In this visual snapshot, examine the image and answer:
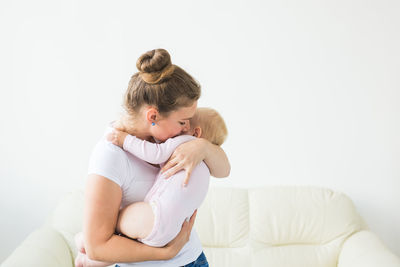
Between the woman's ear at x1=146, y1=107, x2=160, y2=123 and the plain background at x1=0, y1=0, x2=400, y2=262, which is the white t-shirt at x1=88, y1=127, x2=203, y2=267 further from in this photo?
the plain background at x1=0, y1=0, x2=400, y2=262

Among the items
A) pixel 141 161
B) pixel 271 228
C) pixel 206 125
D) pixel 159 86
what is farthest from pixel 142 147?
pixel 271 228

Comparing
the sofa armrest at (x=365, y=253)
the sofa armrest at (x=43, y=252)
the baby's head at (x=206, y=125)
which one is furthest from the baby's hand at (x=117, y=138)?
the sofa armrest at (x=365, y=253)

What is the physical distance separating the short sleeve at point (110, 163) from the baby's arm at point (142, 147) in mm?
21

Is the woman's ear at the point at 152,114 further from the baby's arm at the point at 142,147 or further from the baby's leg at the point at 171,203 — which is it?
the baby's leg at the point at 171,203

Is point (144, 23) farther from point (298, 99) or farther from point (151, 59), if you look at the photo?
point (151, 59)

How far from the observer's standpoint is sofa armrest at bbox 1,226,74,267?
6.51 feet

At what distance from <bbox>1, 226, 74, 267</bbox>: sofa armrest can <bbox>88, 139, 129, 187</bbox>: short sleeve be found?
1130mm

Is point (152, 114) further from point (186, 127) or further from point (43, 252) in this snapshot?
point (43, 252)

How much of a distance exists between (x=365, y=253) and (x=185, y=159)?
1512 millimetres

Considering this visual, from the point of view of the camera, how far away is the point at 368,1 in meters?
2.59

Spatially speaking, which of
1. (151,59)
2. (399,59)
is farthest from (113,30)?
(399,59)

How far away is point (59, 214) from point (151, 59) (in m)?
1.64

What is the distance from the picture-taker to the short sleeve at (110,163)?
109 centimetres

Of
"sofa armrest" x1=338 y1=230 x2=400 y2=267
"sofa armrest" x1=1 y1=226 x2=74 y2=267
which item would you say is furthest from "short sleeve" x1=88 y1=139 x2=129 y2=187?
"sofa armrest" x1=338 y1=230 x2=400 y2=267
